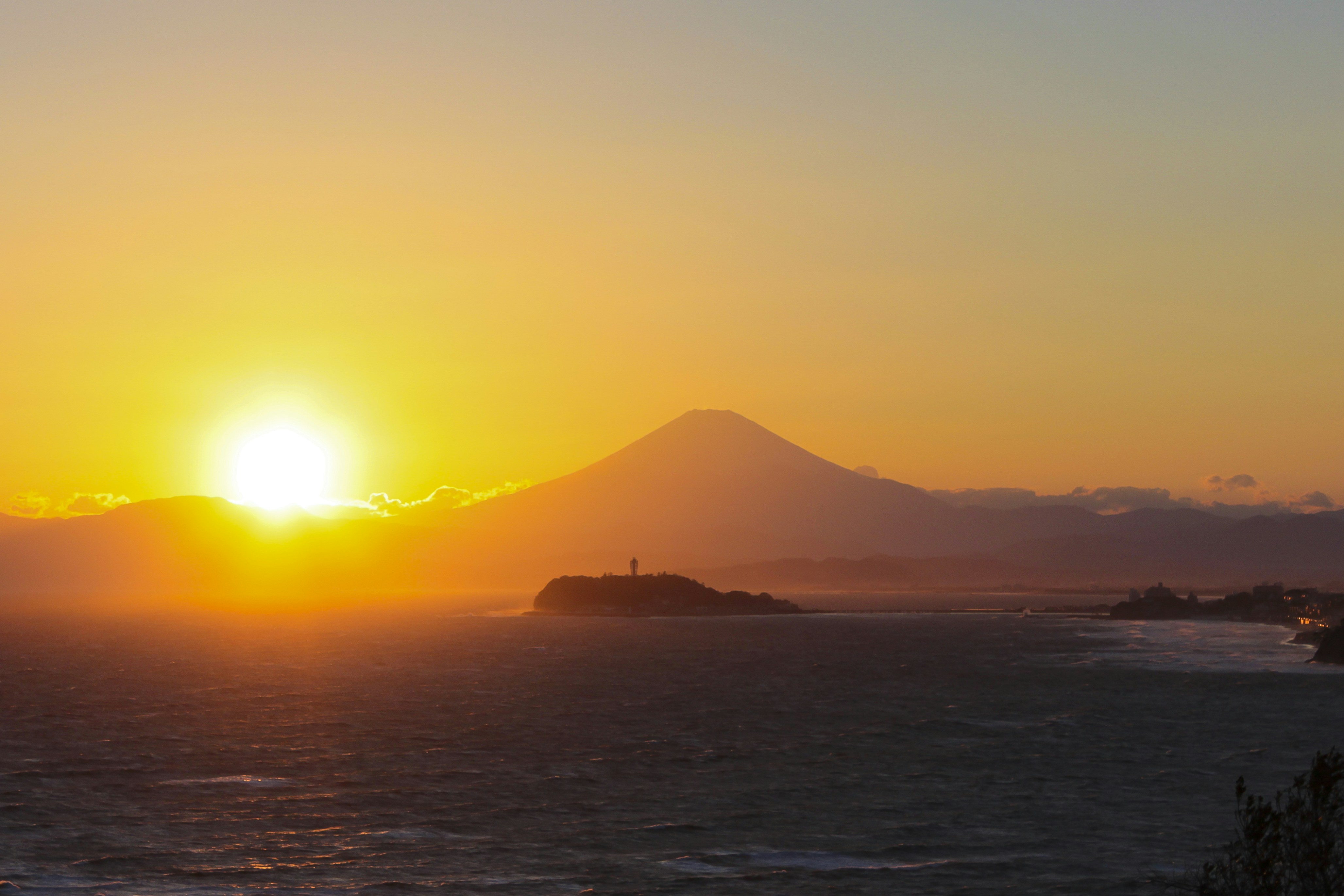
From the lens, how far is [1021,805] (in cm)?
4903

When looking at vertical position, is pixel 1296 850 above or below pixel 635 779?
above

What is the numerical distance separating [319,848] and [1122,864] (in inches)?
1106

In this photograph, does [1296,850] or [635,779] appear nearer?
[1296,850]

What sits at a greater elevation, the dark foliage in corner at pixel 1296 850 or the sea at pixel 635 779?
the dark foliage in corner at pixel 1296 850

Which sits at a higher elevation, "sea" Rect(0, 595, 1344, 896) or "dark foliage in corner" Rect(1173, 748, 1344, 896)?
"dark foliage in corner" Rect(1173, 748, 1344, 896)

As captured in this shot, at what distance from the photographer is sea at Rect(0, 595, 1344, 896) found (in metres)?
38.6

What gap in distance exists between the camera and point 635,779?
5550cm

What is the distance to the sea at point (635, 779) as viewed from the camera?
1519 inches

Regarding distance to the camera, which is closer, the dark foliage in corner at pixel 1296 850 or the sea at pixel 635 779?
the dark foliage in corner at pixel 1296 850

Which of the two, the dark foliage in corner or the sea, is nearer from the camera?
the dark foliage in corner

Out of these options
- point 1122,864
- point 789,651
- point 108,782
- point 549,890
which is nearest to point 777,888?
point 549,890

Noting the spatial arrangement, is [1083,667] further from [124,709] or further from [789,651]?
[124,709]

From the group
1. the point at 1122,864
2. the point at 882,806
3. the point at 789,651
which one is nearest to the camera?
the point at 1122,864

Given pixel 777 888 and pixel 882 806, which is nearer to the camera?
pixel 777 888
